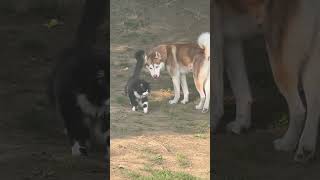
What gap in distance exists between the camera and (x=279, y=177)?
5.17m

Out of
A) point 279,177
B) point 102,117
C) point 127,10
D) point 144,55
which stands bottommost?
point 279,177

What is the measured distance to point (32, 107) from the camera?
266 inches

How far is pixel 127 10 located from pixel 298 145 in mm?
5634

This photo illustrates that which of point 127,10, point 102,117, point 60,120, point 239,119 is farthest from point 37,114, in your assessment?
point 127,10

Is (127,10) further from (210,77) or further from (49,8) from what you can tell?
(210,77)

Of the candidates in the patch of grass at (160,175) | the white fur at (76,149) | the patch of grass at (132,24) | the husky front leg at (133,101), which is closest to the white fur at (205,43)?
the husky front leg at (133,101)

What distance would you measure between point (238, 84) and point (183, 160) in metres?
1.25

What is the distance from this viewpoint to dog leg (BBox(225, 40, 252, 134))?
6.34 m

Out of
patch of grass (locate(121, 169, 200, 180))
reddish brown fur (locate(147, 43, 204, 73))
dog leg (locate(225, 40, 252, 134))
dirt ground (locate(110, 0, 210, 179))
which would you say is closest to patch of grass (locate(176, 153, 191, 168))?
dirt ground (locate(110, 0, 210, 179))

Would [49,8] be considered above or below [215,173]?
above

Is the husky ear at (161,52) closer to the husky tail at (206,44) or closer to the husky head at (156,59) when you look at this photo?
the husky head at (156,59)

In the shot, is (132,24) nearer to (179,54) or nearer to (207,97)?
(179,54)

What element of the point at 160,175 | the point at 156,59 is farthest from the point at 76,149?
the point at 156,59

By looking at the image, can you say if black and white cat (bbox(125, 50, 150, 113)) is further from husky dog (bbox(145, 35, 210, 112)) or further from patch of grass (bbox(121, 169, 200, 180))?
patch of grass (bbox(121, 169, 200, 180))
